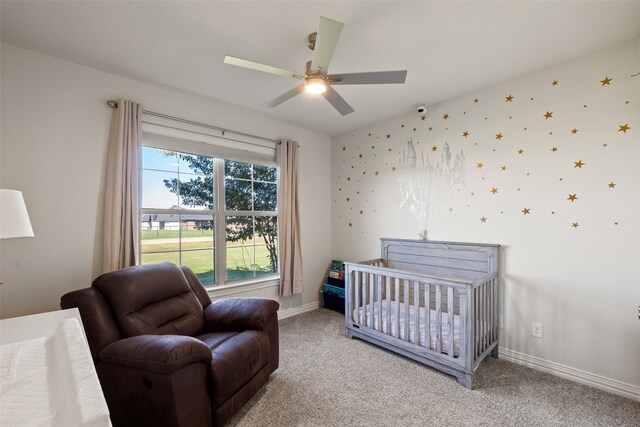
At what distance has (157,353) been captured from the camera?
1375 millimetres

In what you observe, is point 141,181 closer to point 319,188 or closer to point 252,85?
point 252,85

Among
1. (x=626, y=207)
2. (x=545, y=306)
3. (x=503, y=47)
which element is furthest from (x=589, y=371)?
(x=503, y=47)

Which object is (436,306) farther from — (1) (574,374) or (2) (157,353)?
(2) (157,353)

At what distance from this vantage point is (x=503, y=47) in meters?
1.96

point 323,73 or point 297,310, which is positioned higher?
point 323,73

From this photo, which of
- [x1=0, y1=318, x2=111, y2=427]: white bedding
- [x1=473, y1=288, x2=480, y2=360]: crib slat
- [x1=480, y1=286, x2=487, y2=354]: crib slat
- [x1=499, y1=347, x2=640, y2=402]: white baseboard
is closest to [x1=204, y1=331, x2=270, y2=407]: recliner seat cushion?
[x1=0, y1=318, x2=111, y2=427]: white bedding

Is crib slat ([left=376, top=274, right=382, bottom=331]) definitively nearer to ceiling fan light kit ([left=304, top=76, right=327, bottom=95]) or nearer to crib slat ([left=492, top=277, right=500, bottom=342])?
crib slat ([left=492, top=277, right=500, bottom=342])

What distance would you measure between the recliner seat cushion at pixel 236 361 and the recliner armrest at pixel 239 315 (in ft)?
0.26

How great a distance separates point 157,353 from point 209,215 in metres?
1.77

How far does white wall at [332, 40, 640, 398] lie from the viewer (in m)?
1.93

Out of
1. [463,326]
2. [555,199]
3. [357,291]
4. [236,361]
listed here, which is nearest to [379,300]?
[357,291]

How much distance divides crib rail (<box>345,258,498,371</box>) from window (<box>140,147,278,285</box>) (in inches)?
49.4

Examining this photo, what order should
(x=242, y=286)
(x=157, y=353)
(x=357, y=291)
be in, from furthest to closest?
(x=242, y=286) → (x=357, y=291) → (x=157, y=353)

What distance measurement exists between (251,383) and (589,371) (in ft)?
7.95
